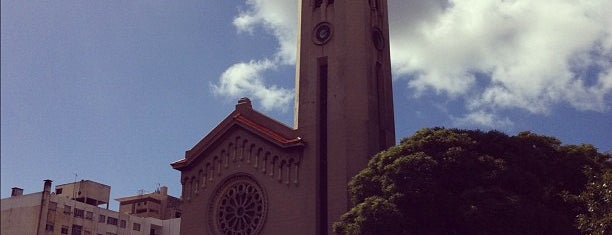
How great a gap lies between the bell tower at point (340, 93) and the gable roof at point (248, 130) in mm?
1027

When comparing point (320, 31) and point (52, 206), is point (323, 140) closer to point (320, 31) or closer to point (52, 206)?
point (320, 31)

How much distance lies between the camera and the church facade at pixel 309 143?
3688 centimetres

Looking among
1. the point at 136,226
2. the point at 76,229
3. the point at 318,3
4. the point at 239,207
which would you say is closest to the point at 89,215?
the point at 76,229

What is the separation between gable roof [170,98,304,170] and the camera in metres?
38.6

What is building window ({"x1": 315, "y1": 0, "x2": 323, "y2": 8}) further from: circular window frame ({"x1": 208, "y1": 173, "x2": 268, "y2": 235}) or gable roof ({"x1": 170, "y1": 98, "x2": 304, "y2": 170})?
circular window frame ({"x1": 208, "y1": 173, "x2": 268, "y2": 235})

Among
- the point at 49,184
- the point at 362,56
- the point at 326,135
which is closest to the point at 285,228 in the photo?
the point at 326,135

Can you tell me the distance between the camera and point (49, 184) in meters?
57.0

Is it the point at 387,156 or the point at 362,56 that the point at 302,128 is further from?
the point at 387,156

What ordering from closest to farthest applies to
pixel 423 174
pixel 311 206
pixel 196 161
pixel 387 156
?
pixel 423 174, pixel 387 156, pixel 311 206, pixel 196 161

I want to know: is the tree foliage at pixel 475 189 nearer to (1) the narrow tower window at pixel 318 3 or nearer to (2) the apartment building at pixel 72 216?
(1) the narrow tower window at pixel 318 3

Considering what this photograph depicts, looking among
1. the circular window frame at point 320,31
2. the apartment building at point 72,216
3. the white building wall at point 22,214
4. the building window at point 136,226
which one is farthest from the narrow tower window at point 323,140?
the building window at point 136,226

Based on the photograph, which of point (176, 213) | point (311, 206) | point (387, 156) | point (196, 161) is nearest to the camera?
point (387, 156)

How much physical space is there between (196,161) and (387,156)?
17.5 metres

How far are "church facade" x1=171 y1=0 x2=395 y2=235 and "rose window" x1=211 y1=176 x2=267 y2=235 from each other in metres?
0.06
